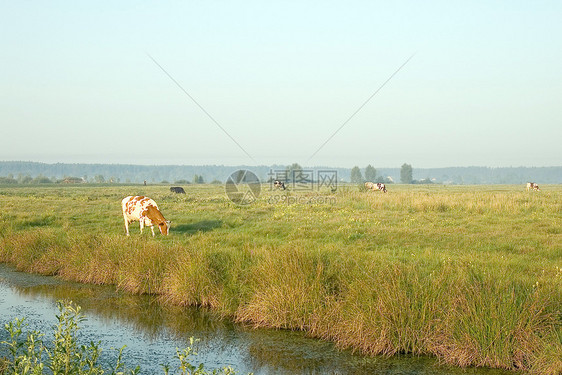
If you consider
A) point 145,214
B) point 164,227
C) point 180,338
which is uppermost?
point 145,214

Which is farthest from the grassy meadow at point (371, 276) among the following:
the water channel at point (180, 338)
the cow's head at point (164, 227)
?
the cow's head at point (164, 227)

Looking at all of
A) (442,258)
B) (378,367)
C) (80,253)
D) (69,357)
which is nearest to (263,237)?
(80,253)

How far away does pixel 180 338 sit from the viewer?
1111 centimetres

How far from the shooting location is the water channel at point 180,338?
9.55 meters

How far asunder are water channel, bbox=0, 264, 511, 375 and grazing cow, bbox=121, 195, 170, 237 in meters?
6.83

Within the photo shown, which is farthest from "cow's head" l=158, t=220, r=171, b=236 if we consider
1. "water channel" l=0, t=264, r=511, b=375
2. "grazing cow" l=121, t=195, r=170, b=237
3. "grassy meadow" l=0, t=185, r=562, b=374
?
"water channel" l=0, t=264, r=511, b=375

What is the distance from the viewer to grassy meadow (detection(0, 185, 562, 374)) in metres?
9.38

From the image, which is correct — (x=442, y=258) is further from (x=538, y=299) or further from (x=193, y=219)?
(x=193, y=219)

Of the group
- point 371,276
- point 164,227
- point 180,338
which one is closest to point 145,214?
point 164,227

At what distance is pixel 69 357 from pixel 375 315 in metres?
5.47

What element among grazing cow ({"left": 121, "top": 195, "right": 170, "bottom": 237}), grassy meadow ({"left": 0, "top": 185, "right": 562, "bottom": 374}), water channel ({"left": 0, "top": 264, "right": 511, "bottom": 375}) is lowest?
water channel ({"left": 0, "top": 264, "right": 511, "bottom": 375})

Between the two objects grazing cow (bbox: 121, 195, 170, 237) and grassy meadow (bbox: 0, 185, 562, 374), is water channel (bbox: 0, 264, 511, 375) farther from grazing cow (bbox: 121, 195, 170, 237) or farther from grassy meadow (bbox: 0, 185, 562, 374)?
grazing cow (bbox: 121, 195, 170, 237)

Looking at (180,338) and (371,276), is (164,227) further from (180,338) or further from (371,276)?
(371,276)

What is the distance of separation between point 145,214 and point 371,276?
1347 cm
